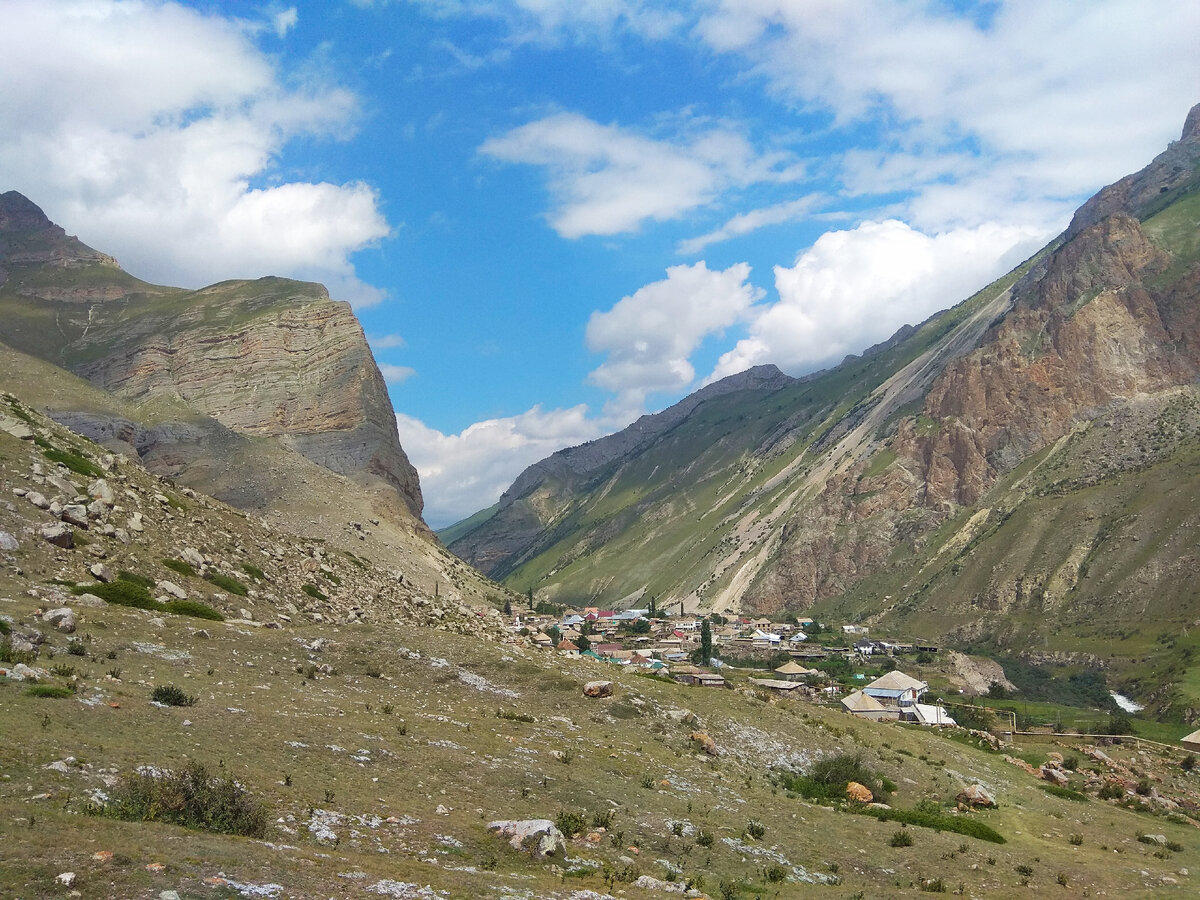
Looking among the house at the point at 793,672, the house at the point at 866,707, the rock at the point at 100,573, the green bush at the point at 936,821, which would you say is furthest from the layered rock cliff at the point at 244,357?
the green bush at the point at 936,821

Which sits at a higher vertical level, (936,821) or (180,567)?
(180,567)

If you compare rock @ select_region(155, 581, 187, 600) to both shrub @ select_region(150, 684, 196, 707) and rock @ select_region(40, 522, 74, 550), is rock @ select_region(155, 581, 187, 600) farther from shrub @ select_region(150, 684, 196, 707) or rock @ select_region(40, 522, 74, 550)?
shrub @ select_region(150, 684, 196, 707)

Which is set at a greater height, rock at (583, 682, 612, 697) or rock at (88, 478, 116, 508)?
rock at (88, 478, 116, 508)

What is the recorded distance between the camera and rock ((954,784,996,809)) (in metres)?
33.5

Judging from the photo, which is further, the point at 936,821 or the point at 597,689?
the point at 597,689

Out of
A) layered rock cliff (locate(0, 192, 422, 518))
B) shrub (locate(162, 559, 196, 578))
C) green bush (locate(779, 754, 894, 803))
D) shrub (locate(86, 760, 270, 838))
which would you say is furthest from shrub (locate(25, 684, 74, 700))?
layered rock cliff (locate(0, 192, 422, 518))

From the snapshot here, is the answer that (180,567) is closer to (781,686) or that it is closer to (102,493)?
(102,493)

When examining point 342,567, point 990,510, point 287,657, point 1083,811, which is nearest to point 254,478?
point 342,567

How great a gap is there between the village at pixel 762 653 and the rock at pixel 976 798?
25.1 metres

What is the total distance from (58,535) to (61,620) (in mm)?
9004

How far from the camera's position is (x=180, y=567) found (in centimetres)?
3503

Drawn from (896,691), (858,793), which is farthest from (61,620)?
(896,691)

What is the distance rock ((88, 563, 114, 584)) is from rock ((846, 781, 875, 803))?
87.4ft

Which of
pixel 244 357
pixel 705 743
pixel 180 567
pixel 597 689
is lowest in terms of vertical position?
pixel 705 743
